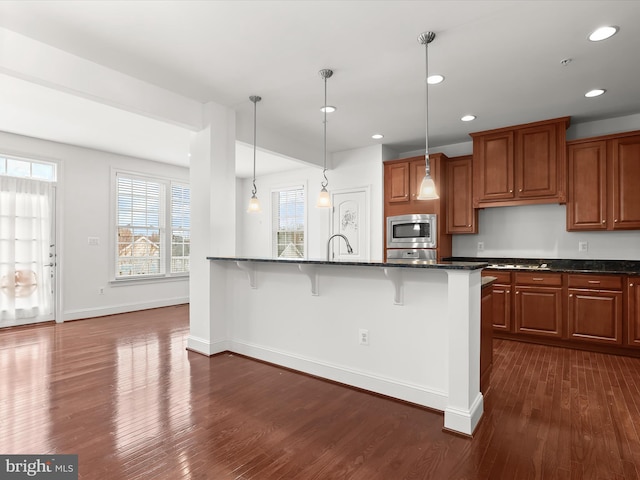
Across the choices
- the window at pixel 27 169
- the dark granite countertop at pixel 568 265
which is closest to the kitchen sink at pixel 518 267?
the dark granite countertop at pixel 568 265

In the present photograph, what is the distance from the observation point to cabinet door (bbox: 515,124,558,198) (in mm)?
4258

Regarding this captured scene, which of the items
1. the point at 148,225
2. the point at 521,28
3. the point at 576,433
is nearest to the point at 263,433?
the point at 576,433

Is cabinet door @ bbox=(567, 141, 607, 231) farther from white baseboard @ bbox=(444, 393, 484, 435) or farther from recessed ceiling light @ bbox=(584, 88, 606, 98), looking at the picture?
white baseboard @ bbox=(444, 393, 484, 435)

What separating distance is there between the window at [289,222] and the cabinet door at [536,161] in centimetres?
396

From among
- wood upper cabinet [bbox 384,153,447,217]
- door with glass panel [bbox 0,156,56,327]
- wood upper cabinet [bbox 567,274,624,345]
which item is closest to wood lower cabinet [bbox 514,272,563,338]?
wood upper cabinet [bbox 567,274,624,345]

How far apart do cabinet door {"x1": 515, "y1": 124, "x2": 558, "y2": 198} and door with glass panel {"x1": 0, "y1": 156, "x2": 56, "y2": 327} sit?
6837 mm

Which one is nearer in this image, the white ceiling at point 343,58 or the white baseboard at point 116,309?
the white ceiling at point 343,58

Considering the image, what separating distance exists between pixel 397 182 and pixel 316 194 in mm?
1887

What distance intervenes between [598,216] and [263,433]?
441 centimetres

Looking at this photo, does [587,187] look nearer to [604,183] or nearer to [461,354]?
[604,183]

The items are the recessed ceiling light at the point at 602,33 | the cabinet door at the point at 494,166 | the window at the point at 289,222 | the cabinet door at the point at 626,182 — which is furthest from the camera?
the window at the point at 289,222

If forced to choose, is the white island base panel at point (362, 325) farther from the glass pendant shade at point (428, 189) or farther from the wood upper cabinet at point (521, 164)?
the wood upper cabinet at point (521, 164)

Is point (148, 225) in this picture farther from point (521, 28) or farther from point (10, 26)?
point (521, 28)

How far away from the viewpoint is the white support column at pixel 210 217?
12.6ft
